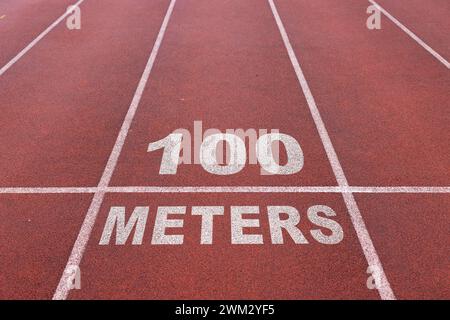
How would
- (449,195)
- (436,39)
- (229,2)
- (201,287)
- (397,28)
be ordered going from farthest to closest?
(229,2) < (397,28) < (436,39) < (449,195) < (201,287)

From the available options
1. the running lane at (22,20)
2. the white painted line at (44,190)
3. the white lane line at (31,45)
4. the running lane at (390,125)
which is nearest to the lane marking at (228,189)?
the white painted line at (44,190)

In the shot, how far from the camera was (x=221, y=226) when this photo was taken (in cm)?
512

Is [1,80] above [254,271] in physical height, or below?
above

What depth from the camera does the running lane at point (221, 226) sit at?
4398mm

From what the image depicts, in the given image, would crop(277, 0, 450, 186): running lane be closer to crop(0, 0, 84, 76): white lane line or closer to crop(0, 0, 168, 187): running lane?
crop(0, 0, 168, 187): running lane

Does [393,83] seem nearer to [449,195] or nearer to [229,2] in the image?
[449,195]

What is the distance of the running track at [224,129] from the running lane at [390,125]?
3cm

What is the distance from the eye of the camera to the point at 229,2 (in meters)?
13.8

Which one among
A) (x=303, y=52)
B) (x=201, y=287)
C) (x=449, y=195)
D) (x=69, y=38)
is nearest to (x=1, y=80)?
(x=69, y=38)

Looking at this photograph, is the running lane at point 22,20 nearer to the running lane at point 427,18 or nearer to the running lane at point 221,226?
the running lane at point 221,226

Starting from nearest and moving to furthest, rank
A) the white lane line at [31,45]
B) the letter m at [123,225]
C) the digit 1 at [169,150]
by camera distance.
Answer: the letter m at [123,225] → the digit 1 at [169,150] → the white lane line at [31,45]

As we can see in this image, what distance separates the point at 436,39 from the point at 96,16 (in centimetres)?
816

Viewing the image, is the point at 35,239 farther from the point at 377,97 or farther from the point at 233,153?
the point at 377,97

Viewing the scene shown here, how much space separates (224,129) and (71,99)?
2738 millimetres
